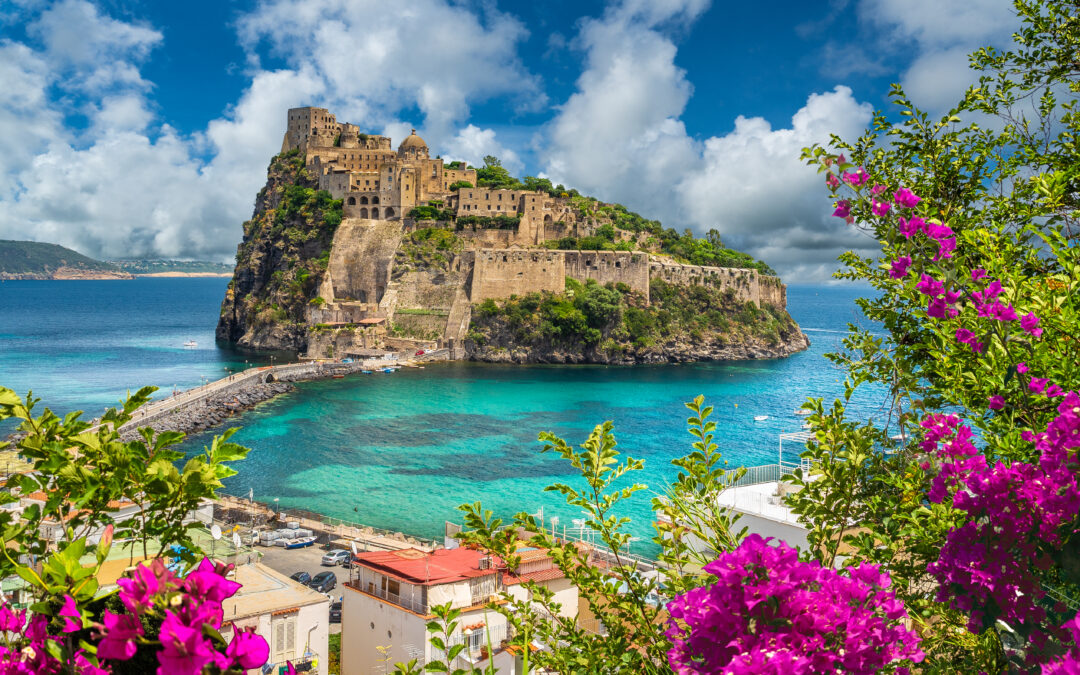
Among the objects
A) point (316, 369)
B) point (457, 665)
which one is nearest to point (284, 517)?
point (457, 665)

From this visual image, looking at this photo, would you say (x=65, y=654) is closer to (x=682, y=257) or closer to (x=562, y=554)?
(x=562, y=554)

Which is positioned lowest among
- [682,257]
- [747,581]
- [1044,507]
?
[747,581]

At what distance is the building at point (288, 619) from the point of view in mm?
10742

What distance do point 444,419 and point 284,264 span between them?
3731 centimetres

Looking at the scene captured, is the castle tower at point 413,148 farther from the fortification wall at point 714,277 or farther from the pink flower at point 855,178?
the pink flower at point 855,178

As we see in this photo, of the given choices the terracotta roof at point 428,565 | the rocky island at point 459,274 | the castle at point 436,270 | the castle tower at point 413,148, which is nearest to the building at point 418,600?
the terracotta roof at point 428,565

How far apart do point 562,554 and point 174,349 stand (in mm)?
73514

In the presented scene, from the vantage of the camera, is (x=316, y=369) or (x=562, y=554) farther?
(x=316, y=369)

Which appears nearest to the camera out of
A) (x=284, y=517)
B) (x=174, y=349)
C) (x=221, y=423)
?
(x=284, y=517)

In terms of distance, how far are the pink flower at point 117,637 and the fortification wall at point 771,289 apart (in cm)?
7530

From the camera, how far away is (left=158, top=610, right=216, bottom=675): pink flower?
1.60 metres

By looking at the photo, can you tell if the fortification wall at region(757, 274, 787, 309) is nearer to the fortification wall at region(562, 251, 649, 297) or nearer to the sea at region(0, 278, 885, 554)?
the sea at region(0, 278, 885, 554)

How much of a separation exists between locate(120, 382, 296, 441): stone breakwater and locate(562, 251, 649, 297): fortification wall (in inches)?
1035

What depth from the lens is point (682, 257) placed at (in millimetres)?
73062
